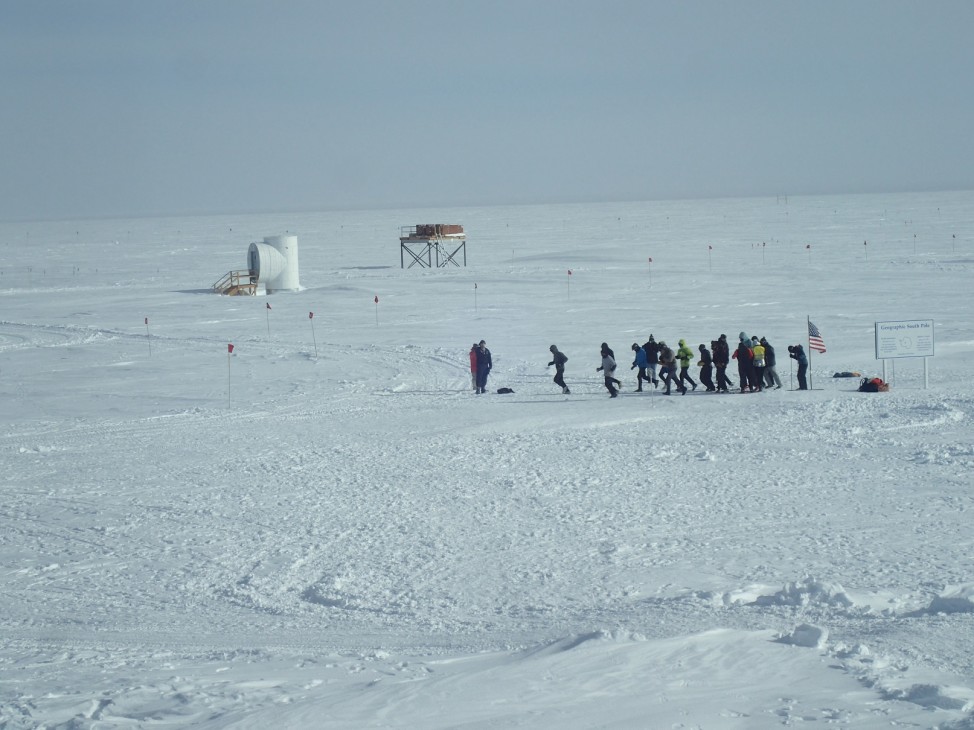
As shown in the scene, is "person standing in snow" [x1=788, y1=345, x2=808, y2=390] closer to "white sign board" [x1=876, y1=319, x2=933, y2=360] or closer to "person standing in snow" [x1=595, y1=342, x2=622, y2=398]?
"white sign board" [x1=876, y1=319, x2=933, y2=360]

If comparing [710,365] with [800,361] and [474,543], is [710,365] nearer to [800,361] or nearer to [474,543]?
[800,361]

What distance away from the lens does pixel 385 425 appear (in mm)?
16094

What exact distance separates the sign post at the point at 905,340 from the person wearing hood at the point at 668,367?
132 inches

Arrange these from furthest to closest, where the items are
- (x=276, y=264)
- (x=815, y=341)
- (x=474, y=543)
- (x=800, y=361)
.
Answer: (x=276, y=264), (x=815, y=341), (x=800, y=361), (x=474, y=543)

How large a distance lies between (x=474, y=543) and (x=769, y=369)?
9.62 m

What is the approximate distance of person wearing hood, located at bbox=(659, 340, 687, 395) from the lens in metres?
18.0

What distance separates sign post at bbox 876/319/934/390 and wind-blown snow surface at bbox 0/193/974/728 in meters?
0.65

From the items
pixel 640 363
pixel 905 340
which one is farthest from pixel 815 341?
pixel 640 363

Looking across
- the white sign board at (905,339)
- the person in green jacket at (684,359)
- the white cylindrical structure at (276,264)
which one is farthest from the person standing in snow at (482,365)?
the white cylindrical structure at (276,264)

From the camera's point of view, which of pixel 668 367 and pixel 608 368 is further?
pixel 668 367

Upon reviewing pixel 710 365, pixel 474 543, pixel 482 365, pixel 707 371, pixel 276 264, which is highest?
pixel 276 264

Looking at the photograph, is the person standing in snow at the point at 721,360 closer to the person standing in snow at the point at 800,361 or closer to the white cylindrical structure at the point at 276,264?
the person standing in snow at the point at 800,361

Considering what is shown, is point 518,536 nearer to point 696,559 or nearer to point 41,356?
point 696,559

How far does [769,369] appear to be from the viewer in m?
18.2
